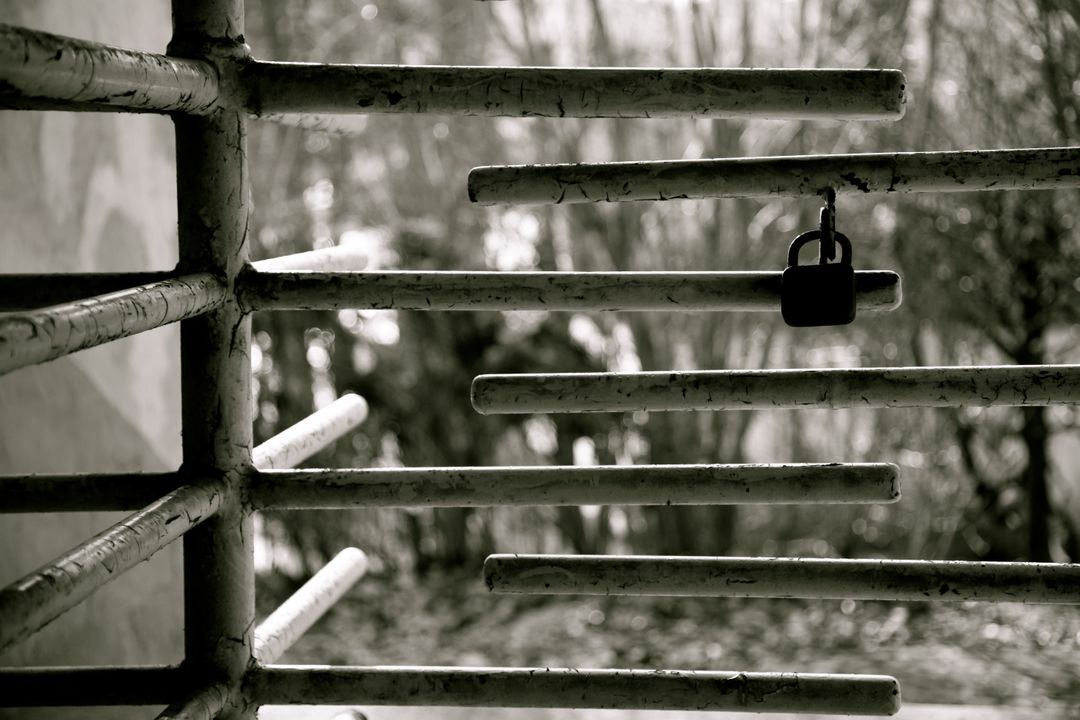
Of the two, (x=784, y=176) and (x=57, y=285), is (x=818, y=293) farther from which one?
(x=57, y=285)

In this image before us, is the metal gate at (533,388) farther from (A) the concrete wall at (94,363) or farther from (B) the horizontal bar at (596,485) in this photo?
(A) the concrete wall at (94,363)

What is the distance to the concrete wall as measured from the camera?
1.30 metres

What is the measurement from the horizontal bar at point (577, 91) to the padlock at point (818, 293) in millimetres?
144

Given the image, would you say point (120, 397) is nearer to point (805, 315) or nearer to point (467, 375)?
point (805, 315)

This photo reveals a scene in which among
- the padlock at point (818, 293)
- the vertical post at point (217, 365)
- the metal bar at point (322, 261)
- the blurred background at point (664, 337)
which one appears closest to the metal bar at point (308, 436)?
the vertical post at point (217, 365)

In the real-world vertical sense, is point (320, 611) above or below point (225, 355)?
below

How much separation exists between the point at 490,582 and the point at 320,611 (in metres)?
0.26

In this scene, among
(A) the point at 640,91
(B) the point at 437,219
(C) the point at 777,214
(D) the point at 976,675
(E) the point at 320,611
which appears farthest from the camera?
(B) the point at 437,219

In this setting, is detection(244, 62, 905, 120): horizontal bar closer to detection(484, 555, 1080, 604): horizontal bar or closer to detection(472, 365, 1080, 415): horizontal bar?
detection(472, 365, 1080, 415): horizontal bar

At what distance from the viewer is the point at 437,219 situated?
469 cm

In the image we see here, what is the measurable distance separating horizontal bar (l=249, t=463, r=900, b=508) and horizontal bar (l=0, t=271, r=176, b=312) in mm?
230

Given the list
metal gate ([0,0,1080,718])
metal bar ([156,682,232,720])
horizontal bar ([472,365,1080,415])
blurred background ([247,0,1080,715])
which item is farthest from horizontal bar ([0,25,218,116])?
blurred background ([247,0,1080,715])

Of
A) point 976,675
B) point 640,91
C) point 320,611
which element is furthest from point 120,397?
point 976,675

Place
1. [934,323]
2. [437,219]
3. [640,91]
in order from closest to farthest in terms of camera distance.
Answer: [640,91] < [934,323] < [437,219]
